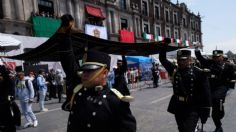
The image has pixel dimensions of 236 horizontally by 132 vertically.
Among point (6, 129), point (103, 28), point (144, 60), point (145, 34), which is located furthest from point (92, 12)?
point (6, 129)

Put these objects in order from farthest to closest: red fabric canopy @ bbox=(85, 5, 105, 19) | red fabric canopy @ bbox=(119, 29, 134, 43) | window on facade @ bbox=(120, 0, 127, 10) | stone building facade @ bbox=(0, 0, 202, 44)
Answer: window on facade @ bbox=(120, 0, 127, 10)
red fabric canopy @ bbox=(119, 29, 134, 43)
red fabric canopy @ bbox=(85, 5, 105, 19)
stone building facade @ bbox=(0, 0, 202, 44)

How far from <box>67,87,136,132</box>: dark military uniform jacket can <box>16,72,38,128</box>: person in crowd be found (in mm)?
7645

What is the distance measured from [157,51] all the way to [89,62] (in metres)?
3.20

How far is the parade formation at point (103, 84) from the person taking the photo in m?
3.25

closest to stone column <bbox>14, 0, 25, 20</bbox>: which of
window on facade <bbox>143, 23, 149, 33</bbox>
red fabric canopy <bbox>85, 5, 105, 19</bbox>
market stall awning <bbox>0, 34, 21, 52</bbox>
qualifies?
market stall awning <bbox>0, 34, 21, 52</bbox>

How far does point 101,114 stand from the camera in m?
3.24

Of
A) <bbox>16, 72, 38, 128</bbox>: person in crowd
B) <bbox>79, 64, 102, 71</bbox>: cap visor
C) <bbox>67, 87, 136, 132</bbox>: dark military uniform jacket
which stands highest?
<bbox>79, 64, 102, 71</bbox>: cap visor

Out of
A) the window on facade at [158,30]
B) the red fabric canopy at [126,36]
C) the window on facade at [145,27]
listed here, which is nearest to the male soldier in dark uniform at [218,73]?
the red fabric canopy at [126,36]

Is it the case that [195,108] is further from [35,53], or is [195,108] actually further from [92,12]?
[92,12]

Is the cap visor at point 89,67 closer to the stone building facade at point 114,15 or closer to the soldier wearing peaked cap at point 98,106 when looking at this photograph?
the soldier wearing peaked cap at point 98,106

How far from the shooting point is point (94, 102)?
3266mm

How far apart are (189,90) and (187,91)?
39mm

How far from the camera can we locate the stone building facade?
25000mm

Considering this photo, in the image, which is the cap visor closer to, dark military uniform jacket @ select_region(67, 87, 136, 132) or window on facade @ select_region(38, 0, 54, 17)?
dark military uniform jacket @ select_region(67, 87, 136, 132)
